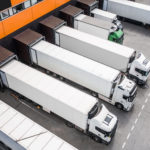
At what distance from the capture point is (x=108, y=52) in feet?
80.8

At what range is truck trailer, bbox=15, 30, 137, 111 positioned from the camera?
2089 centimetres

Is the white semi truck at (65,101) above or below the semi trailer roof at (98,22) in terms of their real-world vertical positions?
below

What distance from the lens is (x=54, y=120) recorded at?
2102 centimetres

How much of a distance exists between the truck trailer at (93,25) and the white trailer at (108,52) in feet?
9.71

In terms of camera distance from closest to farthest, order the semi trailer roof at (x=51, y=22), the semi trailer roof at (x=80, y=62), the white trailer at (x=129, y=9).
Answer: the semi trailer roof at (x=80, y=62) < the semi trailer roof at (x=51, y=22) < the white trailer at (x=129, y=9)

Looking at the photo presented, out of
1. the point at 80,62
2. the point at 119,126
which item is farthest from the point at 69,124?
the point at 80,62

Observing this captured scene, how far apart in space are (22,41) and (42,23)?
4813mm

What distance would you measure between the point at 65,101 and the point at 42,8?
15440 mm

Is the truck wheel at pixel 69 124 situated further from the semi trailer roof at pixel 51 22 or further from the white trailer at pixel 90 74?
the semi trailer roof at pixel 51 22

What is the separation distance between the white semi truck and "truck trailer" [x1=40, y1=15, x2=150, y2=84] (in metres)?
7.34

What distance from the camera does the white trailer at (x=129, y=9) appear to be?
115 ft

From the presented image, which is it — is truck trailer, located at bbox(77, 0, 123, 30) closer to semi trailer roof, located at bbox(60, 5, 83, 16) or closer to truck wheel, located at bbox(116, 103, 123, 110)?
semi trailer roof, located at bbox(60, 5, 83, 16)

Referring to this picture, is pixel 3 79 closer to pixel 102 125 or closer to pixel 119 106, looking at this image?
pixel 102 125

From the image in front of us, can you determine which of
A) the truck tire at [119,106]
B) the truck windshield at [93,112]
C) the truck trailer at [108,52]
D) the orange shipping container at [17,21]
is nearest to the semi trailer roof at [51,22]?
the truck trailer at [108,52]
